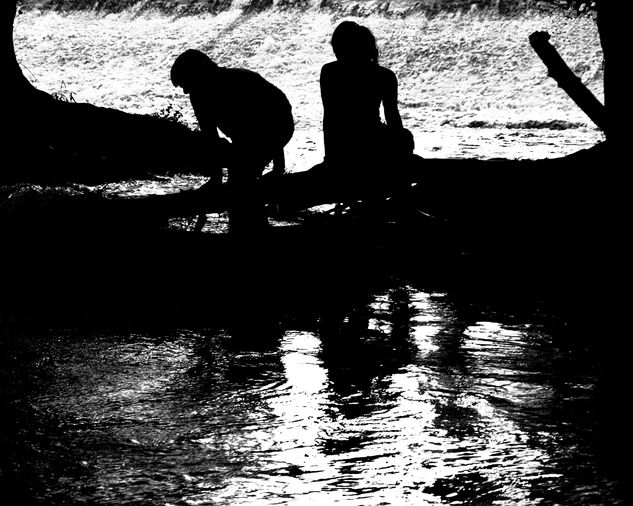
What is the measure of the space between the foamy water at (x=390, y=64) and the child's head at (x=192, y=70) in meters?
6.91

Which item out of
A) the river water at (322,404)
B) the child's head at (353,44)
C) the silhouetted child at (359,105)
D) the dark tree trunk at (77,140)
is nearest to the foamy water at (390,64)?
the dark tree trunk at (77,140)

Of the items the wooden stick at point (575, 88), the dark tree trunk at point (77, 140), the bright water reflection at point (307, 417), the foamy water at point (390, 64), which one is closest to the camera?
the bright water reflection at point (307, 417)

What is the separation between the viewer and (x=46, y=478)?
3471mm

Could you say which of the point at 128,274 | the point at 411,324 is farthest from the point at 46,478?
the point at 128,274

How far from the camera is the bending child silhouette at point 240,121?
23.4 feet

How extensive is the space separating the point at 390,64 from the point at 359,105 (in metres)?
16.4

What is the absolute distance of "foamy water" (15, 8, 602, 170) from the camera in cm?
1766

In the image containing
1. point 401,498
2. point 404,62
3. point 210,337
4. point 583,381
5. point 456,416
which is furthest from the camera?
Answer: point 404,62


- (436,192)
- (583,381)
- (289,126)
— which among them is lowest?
(583,381)

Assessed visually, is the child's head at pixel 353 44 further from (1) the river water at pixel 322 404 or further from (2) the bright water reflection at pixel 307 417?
(2) the bright water reflection at pixel 307 417

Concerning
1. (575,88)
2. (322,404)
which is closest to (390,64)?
(575,88)

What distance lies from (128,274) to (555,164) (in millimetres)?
3044

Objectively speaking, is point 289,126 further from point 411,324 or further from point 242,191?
point 411,324

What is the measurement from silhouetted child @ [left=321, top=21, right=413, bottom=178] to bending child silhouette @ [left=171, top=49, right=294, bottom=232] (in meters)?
0.38
